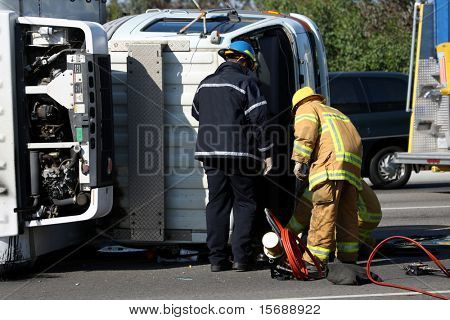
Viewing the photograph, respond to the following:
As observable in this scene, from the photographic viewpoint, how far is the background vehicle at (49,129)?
7531mm

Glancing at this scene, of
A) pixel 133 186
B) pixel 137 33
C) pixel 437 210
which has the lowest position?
pixel 437 210

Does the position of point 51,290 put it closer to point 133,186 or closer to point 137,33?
point 133,186

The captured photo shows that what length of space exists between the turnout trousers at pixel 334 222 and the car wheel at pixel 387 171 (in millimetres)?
7154

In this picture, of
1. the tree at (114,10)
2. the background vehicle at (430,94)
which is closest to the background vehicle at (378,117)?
the background vehicle at (430,94)

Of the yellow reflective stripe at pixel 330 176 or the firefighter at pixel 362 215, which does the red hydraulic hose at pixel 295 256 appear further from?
the firefighter at pixel 362 215

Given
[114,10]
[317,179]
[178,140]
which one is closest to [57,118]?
[178,140]

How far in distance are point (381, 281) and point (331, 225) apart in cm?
70

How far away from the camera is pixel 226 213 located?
815 cm

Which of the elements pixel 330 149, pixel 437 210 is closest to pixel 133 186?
pixel 330 149

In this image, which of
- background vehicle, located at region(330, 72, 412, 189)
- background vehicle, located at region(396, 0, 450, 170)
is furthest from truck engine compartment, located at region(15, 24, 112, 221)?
background vehicle, located at region(330, 72, 412, 189)

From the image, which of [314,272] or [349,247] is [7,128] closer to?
[314,272]

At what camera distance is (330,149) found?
7.90m

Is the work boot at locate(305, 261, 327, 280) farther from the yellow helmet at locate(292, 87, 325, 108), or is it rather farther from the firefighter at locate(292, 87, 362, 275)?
the yellow helmet at locate(292, 87, 325, 108)

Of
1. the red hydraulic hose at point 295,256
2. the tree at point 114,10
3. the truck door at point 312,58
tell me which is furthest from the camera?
the tree at point 114,10
